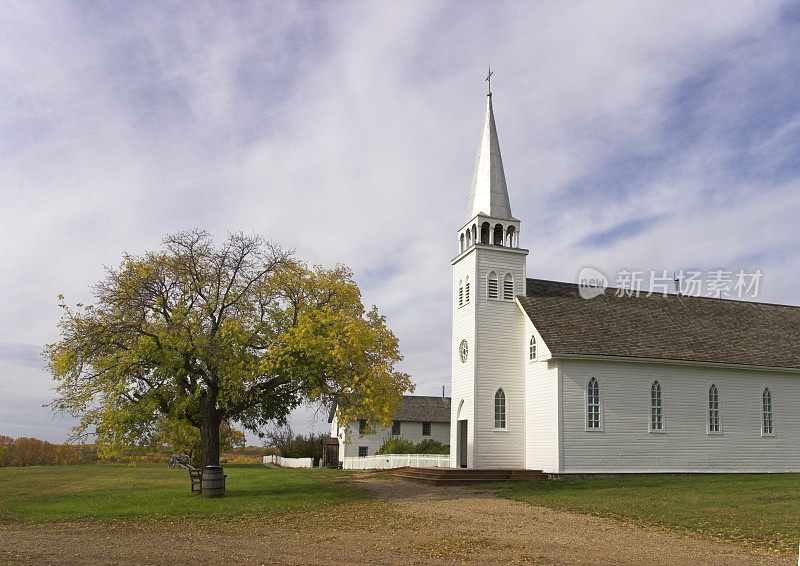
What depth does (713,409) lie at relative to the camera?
32688 millimetres

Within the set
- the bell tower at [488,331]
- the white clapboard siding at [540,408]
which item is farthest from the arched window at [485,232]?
the white clapboard siding at [540,408]

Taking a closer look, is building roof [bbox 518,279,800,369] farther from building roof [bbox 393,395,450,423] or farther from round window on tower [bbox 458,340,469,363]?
building roof [bbox 393,395,450,423]

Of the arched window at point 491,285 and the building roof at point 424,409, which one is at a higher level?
the arched window at point 491,285

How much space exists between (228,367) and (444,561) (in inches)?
491

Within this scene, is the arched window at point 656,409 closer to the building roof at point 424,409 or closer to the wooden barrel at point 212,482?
the wooden barrel at point 212,482

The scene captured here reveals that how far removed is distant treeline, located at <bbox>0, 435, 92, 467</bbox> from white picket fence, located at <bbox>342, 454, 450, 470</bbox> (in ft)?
63.9

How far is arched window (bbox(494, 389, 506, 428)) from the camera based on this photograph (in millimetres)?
32853

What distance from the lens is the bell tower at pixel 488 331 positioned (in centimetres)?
3256

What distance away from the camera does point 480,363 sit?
32906mm

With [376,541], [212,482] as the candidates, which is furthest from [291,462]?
[376,541]

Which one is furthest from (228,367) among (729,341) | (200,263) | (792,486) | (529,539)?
(729,341)

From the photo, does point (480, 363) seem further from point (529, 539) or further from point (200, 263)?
point (529, 539)

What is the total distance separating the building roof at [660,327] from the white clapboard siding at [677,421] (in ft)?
2.40

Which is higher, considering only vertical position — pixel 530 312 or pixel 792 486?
pixel 530 312
